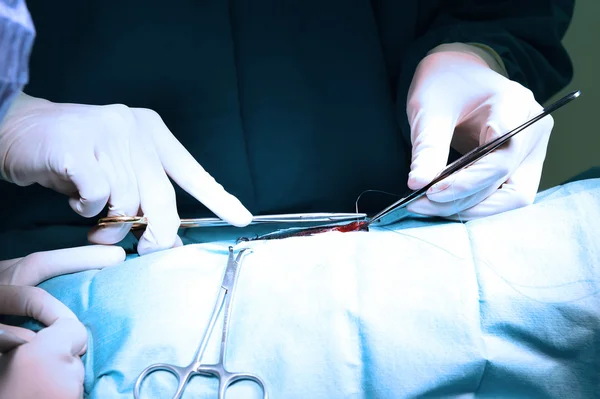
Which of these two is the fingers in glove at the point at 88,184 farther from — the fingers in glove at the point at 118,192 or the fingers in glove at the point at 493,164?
the fingers in glove at the point at 493,164

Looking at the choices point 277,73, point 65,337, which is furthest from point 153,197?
point 277,73

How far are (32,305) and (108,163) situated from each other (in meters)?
0.28

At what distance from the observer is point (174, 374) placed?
28.1 inches

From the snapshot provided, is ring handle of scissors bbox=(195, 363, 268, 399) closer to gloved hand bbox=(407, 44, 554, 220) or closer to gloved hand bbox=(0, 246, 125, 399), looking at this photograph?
gloved hand bbox=(0, 246, 125, 399)

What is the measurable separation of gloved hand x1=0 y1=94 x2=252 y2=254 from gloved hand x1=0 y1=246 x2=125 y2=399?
0.21 ft

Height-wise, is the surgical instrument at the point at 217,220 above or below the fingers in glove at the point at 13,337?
above

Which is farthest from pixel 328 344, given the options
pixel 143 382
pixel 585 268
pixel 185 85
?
pixel 185 85

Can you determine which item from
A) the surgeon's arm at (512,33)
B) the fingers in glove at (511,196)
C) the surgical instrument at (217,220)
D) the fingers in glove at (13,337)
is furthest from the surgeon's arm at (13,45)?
the surgeon's arm at (512,33)

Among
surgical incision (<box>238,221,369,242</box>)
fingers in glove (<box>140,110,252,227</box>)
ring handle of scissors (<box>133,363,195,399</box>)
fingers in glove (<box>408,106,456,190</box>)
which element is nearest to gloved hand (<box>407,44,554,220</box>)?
fingers in glove (<box>408,106,456,190</box>)

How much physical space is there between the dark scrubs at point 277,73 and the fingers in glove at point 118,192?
0.54 feet

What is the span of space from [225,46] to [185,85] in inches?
5.0

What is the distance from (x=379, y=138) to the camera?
1.24 metres

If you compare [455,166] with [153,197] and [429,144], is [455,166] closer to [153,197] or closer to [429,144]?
[429,144]

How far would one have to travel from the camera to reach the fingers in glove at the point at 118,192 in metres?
0.91
